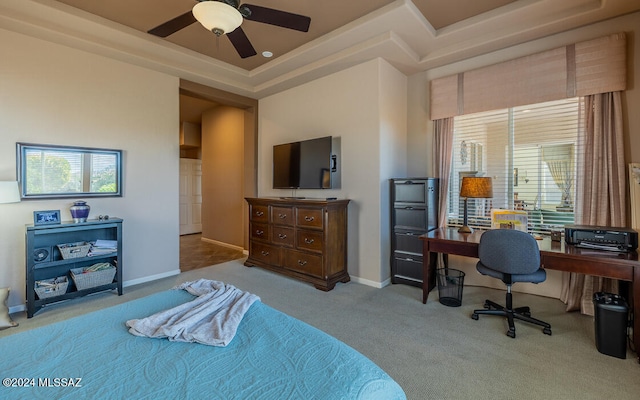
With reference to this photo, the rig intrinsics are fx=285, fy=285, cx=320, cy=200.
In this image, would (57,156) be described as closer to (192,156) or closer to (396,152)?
(396,152)

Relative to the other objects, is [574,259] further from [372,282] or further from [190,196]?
[190,196]

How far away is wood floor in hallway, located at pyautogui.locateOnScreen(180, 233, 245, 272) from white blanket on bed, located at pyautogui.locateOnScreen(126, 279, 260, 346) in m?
3.36

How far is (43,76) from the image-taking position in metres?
3.19

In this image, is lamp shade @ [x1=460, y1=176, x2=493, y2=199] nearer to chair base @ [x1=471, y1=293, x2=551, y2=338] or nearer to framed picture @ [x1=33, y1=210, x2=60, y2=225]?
chair base @ [x1=471, y1=293, x2=551, y2=338]

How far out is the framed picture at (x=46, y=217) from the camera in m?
3.03

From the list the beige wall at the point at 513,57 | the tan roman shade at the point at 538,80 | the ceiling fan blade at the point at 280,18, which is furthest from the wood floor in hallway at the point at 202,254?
the tan roman shade at the point at 538,80

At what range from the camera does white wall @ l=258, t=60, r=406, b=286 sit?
3.73m

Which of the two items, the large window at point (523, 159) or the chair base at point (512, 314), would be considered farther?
the large window at point (523, 159)

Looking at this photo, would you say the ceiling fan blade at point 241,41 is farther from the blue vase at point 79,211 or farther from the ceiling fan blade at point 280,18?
the blue vase at point 79,211

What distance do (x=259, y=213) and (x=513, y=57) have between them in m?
3.94

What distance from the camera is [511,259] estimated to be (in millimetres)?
2496

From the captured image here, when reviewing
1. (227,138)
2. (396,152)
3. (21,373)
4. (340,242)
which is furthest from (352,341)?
(227,138)

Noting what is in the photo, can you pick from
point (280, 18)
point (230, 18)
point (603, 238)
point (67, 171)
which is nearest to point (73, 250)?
point (67, 171)

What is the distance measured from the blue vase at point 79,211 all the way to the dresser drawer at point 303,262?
243 centimetres
